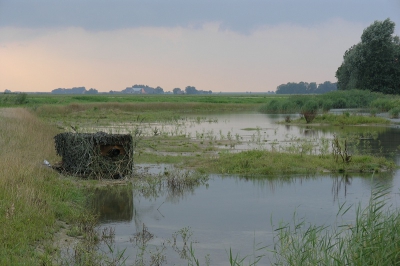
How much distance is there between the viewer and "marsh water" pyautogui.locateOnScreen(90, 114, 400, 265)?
8.21 meters

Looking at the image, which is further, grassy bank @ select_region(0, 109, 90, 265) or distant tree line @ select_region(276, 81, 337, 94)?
distant tree line @ select_region(276, 81, 337, 94)

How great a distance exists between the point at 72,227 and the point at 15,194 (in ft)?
3.95

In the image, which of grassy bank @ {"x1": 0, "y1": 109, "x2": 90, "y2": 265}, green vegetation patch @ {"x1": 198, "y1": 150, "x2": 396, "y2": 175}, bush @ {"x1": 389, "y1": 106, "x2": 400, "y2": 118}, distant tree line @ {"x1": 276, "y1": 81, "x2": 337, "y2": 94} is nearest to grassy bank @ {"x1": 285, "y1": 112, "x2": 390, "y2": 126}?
bush @ {"x1": 389, "y1": 106, "x2": 400, "y2": 118}

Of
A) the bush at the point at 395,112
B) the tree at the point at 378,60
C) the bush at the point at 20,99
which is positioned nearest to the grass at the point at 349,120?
the bush at the point at 395,112

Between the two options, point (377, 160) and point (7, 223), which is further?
point (377, 160)

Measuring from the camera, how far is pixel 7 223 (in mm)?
7828

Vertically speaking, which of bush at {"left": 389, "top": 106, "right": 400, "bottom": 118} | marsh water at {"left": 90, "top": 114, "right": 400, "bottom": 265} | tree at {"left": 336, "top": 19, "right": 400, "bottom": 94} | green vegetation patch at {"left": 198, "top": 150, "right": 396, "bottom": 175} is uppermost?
tree at {"left": 336, "top": 19, "right": 400, "bottom": 94}

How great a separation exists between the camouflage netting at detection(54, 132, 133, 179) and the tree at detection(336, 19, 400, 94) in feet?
150

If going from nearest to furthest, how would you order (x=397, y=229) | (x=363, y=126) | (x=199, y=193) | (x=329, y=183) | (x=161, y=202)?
1. (x=397, y=229)
2. (x=161, y=202)
3. (x=199, y=193)
4. (x=329, y=183)
5. (x=363, y=126)

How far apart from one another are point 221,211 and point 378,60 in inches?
1903

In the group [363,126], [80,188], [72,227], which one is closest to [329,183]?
[80,188]

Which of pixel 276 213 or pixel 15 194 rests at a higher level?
pixel 15 194

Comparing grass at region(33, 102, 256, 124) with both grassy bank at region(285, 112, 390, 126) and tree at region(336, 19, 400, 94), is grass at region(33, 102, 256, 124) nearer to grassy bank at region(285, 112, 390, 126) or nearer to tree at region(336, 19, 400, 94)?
grassy bank at region(285, 112, 390, 126)

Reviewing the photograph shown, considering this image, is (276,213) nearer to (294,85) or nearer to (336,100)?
(336,100)
